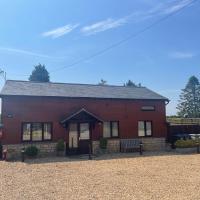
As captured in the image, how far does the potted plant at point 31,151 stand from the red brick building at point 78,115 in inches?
21.4

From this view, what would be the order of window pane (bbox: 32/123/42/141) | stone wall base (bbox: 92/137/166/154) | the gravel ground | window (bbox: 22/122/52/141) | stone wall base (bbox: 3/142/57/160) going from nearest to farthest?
1. the gravel ground
2. stone wall base (bbox: 3/142/57/160)
3. window (bbox: 22/122/52/141)
4. window pane (bbox: 32/123/42/141)
5. stone wall base (bbox: 92/137/166/154)

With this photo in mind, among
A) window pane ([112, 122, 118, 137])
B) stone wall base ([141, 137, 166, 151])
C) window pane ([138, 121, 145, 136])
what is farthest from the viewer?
window pane ([138, 121, 145, 136])

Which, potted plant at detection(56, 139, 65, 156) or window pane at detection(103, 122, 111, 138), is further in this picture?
window pane at detection(103, 122, 111, 138)

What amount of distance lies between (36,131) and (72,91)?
194 inches

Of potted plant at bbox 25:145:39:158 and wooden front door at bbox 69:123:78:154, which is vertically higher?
wooden front door at bbox 69:123:78:154

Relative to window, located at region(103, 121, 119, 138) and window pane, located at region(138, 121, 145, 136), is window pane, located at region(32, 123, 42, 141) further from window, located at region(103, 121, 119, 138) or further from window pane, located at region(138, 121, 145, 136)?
window pane, located at region(138, 121, 145, 136)

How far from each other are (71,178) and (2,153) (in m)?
9.66

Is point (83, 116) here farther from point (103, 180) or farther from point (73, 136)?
point (103, 180)

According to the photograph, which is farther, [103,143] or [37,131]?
[103,143]

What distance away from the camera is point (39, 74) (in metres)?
66.6

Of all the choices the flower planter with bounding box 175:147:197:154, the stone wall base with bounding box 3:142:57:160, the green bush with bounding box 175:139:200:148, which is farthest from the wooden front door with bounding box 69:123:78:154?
the green bush with bounding box 175:139:200:148

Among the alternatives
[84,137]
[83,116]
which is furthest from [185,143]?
[83,116]

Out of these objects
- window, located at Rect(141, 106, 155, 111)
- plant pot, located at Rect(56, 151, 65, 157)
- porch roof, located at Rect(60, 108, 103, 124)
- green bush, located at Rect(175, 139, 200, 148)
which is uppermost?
window, located at Rect(141, 106, 155, 111)

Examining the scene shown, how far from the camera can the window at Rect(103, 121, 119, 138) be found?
25.2 meters
